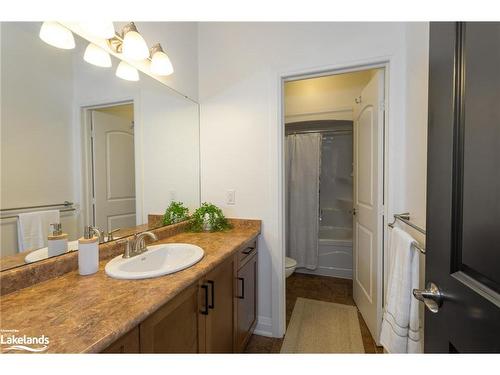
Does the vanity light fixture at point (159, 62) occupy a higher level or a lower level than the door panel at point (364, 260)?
higher

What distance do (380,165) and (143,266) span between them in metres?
1.65

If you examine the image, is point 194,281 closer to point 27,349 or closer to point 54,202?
point 27,349

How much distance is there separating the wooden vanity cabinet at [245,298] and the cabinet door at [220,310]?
0.10 m

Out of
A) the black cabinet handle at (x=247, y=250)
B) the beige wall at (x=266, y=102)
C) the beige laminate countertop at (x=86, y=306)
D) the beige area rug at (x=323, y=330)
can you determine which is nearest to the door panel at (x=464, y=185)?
the beige laminate countertop at (x=86, y=306)

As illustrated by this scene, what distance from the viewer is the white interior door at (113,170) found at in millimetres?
1227

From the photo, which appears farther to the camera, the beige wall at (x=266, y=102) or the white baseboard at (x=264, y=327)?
the white baseboard at (x=264, y=327)

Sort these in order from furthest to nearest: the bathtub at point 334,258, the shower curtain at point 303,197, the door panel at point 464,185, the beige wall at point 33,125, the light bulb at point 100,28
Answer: the shower curtain at point 303,197 → the bathtub at point 334,258 → the light bulb at point 100,28 → the beige wall at point 33,125 → the door panel at point 464,185

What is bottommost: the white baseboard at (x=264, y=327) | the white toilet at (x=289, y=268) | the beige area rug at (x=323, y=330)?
the beige area rug at (x=323, y=330)

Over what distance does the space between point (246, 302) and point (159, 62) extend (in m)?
1.72

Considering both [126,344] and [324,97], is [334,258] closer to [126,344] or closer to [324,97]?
[324,97]

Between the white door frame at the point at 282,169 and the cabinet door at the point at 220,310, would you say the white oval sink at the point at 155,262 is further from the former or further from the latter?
A: the white door frame at the point at 282,169

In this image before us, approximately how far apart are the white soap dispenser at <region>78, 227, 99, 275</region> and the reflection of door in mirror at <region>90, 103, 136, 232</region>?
25cm

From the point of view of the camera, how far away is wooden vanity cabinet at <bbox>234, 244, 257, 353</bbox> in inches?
57.3

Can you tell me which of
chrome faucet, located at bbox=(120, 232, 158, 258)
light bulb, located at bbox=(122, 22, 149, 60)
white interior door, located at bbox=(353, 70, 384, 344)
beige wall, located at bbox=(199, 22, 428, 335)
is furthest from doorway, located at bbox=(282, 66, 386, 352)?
chrome faucet, located at bbox=(120, 232, 158, 258)
